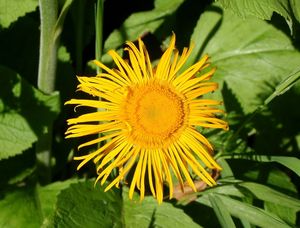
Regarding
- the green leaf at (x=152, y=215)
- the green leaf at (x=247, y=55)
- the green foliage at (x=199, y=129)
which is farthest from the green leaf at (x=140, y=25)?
the green leaf at (x=152, y=215)

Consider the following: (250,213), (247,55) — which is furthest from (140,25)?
(250,213)

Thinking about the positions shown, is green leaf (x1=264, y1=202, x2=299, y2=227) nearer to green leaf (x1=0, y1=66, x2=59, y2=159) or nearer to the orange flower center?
the orange flower center

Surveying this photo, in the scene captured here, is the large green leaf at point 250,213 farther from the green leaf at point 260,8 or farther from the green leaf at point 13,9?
the green leaf at point 13,9

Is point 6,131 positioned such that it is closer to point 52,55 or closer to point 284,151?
point 52,55

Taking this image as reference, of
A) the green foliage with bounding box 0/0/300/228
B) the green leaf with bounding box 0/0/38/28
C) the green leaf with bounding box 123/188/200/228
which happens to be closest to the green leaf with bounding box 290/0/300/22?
the green foliage with bounding box 0/0/300/228

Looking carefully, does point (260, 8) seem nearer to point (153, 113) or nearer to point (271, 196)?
point (153, 113)
